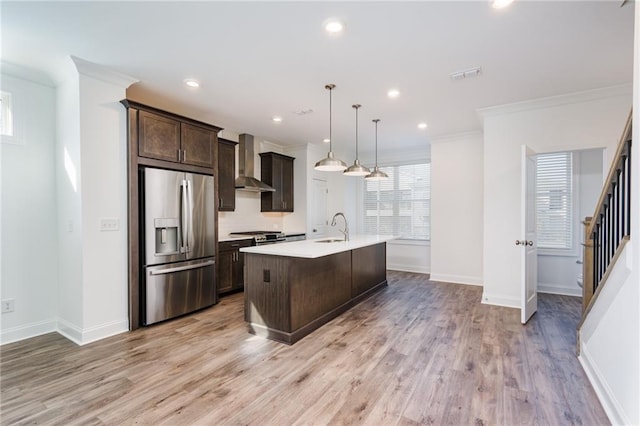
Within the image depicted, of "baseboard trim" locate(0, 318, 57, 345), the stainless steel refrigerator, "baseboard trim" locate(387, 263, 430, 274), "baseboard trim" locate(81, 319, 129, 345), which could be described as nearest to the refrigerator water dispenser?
the stainless steel refrigerator

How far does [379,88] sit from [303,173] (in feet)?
10.2

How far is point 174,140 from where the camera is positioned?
3742 mm

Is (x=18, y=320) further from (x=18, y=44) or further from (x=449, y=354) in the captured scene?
(x=449, y=354)

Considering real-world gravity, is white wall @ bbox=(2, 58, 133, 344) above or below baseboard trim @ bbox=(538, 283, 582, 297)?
above

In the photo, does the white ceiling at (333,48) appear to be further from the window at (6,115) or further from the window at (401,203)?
the window at (401,203)

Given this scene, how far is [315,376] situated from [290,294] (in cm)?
85

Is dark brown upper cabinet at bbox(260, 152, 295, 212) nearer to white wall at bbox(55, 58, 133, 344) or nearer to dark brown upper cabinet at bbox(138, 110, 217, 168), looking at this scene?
dark brown upper cabinet at bbox(138, 110, 217, 168)

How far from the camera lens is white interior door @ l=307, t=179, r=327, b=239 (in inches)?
258

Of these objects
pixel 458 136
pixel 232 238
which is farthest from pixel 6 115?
pixel 458 136

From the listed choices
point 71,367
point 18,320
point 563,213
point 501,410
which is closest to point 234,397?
point 71,367

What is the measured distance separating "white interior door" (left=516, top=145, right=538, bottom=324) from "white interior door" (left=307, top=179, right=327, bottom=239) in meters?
3.86

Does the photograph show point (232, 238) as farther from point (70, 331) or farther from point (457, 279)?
point (457, 279)

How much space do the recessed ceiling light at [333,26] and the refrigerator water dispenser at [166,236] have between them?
2698 mm

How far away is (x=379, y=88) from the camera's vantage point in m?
3.59
